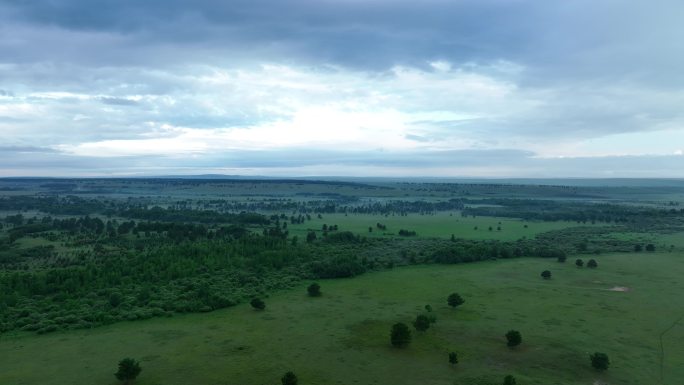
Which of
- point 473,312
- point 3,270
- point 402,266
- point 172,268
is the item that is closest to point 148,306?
point 172,268

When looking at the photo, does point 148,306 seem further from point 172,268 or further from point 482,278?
point 482,278

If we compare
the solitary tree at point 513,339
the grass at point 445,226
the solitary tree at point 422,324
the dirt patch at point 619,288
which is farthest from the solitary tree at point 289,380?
the grass at point 445,226

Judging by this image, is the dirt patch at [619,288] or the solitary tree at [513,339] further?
the dirt patch at [619,288]

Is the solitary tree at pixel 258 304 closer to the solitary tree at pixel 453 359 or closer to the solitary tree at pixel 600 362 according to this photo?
the solitary tree at pixel 453 359

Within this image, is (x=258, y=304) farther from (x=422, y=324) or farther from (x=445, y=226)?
(x=445, y=226)

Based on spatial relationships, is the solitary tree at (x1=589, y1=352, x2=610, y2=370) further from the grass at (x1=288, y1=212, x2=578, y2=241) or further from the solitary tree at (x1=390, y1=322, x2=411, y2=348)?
the grass at (x1=288, y1=212, x2=578, y2=241)

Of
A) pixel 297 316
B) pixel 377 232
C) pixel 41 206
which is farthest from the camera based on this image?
pixel 41 206
